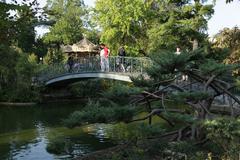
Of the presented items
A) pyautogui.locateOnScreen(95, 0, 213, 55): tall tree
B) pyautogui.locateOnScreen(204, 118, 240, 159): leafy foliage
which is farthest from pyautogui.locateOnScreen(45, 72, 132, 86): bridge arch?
pyautogui.locateOnScreen(204, 118, 240, 159): leafy foliage

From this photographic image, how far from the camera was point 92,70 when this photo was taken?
95.8 ft

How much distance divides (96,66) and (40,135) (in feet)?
35.5

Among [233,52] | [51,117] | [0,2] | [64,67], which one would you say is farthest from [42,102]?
[0,2]

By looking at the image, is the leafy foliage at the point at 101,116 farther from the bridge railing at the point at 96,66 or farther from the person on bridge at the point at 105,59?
the person on bridge at the point at 105,59

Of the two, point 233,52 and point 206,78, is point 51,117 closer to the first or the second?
point 233,52

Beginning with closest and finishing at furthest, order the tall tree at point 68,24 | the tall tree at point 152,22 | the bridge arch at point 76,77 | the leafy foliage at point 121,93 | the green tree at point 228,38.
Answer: the leafy foliage at point 121,93 → the green tree at point 228,38 → the bridge arch at point 76,77 → the tall tree at point 152,22 → the tall tree at point 68,24

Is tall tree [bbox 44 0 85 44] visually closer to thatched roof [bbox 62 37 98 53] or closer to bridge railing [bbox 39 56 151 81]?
thatched roof [bbox 62 37 98 53]

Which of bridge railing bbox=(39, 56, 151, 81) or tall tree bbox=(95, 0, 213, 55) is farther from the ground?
tall tree bbox=(95, 0, 213, 55)

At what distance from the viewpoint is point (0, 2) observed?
6.06m

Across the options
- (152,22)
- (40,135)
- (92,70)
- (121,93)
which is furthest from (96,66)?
(121,93)

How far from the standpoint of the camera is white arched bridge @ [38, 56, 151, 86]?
81.3 feet

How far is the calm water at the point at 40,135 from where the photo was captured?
577 inches

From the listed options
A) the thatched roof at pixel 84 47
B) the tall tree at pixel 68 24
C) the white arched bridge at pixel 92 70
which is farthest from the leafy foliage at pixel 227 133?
the tall tree at pixel 68 24

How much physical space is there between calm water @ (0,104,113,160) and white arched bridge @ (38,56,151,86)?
125 inches
